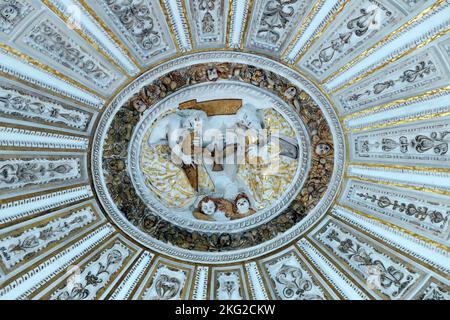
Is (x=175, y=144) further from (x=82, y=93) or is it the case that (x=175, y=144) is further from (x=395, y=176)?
(x=395, y=176)

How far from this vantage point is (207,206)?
1077 cm

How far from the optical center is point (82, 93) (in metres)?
9.70

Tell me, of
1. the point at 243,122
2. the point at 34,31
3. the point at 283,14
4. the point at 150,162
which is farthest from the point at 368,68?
the point at 34,31

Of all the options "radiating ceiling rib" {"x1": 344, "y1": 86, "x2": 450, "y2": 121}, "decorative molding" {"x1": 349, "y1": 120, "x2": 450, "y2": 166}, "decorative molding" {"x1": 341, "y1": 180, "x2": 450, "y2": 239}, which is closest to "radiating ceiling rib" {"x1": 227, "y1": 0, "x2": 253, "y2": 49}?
"radiating ceiling rib" {"x1": 344, "y1": 86, "x2": 450, "y2": 121}

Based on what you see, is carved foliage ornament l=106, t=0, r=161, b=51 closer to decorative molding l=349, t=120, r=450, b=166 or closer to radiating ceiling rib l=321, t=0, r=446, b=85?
radiating ceiling rib l=321, t=0, r=446, b=85

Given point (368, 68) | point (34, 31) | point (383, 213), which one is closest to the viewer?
point (34, 31)

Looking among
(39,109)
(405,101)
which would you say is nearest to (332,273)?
(405,101)

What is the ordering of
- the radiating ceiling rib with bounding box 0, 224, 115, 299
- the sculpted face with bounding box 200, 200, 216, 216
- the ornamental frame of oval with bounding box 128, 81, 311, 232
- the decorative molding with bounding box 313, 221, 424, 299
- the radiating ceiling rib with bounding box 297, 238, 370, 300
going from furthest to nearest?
the sculpted face with bounding box 200, 200, 216, 216 < the ornamental frame of oval with bounding box 128, 81, 311, 232 < the radiating ceiling rib with bounding box 297, 238, 370, 300 < the decorative molding with bounding box 313, 221, 424, 299 < the radiating ceiling rib with bounding box 0, 224, 115, 299

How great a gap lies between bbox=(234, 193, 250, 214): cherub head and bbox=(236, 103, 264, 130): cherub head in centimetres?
146

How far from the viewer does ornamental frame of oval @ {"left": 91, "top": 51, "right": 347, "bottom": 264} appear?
991cm

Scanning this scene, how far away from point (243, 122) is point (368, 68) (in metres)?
2.53

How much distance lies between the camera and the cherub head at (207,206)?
10.8m

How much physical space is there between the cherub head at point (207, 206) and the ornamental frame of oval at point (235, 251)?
33.3 inches

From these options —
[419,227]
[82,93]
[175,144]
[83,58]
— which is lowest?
[419,227]
